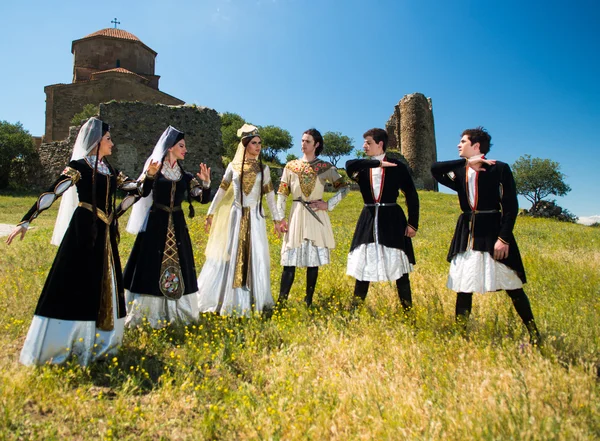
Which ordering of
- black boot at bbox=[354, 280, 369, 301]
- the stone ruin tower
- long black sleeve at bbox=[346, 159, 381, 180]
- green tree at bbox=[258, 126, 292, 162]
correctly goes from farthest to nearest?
green tree at bbox=[258, 126, 292, 162] → the stone ruin tower → black boot at bbox=[354, 280, 369, 301] → long black sleeve at bbox=[346, 159, 381, 180]

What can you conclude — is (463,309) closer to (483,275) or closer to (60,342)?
(483,275)

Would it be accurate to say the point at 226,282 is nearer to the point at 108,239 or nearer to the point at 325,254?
the point at 325,254

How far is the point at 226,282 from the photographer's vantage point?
523 centimetres

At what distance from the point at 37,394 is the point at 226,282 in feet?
7.79

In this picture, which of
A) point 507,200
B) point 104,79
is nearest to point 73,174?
point 507,200

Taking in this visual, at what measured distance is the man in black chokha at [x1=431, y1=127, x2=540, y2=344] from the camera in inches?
154

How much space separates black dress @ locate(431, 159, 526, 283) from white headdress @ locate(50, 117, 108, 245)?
3395 mm

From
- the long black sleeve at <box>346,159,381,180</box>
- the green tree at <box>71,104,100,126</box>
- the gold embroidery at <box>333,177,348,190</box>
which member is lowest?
the gold embroidery at <box>333,177,348,190</box>

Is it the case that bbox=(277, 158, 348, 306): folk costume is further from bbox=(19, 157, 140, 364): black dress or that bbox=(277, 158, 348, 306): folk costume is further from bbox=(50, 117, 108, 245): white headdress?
bbox=(50, 117, 108, 245): white headdress

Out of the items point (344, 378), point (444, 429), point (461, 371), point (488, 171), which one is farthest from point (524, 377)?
point (488, 171)

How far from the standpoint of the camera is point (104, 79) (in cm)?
3469

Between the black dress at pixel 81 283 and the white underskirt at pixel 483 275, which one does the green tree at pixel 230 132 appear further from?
the white underskirt at pixel 483 275

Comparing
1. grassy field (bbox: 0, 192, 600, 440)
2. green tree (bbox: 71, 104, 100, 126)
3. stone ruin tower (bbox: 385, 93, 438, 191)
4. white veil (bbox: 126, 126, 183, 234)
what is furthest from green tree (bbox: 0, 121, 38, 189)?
stone ruin tower (bbox: 385, 93, 438, 191)

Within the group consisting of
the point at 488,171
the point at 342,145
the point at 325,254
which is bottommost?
the point at 325,254
